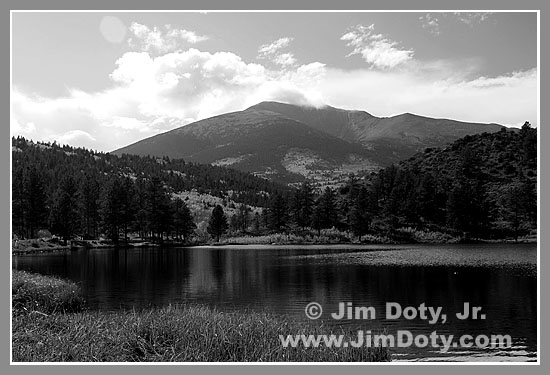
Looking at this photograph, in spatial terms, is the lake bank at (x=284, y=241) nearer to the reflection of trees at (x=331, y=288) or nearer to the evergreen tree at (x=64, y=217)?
the evergreen tree at (x=64, y=217)

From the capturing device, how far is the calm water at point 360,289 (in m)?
20.5

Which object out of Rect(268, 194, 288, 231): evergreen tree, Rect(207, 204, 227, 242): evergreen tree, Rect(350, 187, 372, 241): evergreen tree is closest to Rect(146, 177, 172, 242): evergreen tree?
Rect(207, 204, 227, 242): evergreen tree

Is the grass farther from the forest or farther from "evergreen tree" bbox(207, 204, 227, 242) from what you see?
"evergreen tree" bbox(207, 204, 227, 242)

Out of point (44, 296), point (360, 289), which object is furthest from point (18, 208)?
point (360, 289)

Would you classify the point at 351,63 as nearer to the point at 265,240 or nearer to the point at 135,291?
the point at 135,291

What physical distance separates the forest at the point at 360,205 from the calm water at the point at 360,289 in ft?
126

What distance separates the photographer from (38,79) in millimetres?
24031

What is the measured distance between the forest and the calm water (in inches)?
1516

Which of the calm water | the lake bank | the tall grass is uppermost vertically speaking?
the tall grass

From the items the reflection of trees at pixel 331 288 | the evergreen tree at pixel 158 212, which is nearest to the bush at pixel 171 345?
the reflection of trees at pixel 331 288

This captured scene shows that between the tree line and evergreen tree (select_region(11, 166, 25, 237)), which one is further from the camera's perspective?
the tree line

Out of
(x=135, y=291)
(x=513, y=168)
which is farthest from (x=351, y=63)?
(x=513, y=168)

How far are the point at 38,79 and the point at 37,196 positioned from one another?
57.7 metres

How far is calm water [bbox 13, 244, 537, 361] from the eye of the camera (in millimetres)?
20453
